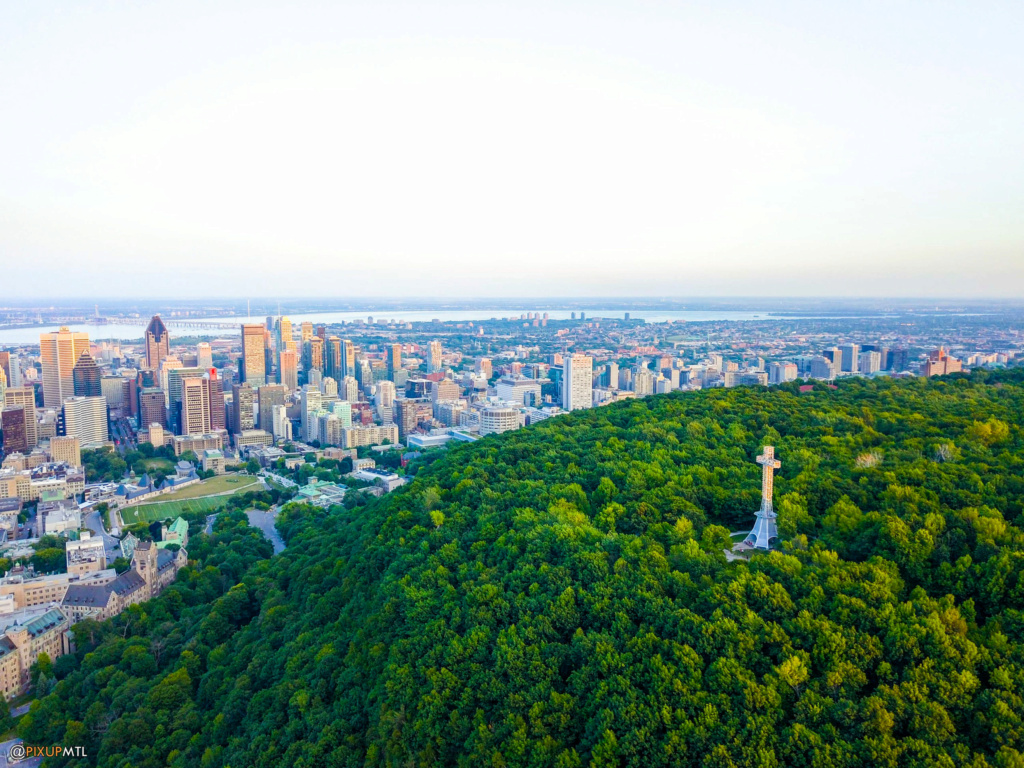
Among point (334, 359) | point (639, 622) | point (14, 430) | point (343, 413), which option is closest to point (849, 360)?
point (343, 413)

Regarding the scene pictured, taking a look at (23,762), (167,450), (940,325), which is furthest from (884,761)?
(940,325)

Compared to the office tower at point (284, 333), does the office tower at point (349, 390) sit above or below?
below

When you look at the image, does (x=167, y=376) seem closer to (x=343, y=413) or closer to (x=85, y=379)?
(x=85, y=379)

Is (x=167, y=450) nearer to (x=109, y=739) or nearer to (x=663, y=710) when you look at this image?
(x=109, y=739)

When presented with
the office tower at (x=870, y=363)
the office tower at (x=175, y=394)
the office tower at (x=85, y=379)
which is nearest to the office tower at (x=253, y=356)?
the office tower at (x=175, y=394)

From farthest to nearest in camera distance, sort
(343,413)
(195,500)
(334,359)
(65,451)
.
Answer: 1. (334,359)
2. (343,413)
3. (65,451)
4. (195,500)

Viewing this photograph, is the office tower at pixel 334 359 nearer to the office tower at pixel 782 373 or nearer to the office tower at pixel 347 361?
the office tower at pixel 347 361
